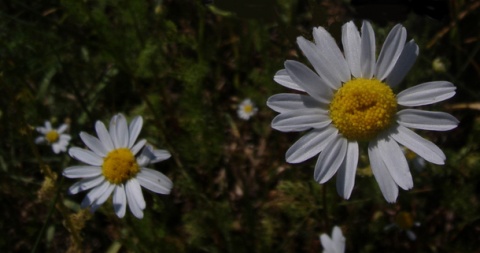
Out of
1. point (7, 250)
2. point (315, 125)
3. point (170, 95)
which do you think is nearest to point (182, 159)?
point (170, 95)

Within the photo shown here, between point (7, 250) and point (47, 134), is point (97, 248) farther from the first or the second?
point (47, 134)

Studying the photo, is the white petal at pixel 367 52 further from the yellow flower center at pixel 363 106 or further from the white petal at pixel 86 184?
the white petal at pixel 86 184

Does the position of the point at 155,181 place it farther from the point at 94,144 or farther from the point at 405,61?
the point at 405,61

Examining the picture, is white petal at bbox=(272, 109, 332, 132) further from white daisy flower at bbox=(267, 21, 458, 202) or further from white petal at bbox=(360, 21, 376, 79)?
white petal at bbox=(360, 21, 376, 79)

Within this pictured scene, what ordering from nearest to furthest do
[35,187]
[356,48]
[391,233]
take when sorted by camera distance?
[356,48] → [391,233] → [35,187]

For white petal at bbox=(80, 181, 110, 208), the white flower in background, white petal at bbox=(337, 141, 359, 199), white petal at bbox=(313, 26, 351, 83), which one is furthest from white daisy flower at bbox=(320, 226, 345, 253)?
the white flower in background

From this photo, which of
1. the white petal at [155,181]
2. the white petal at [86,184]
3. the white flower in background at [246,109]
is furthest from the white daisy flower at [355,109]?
the white flower in background at [246,109]
